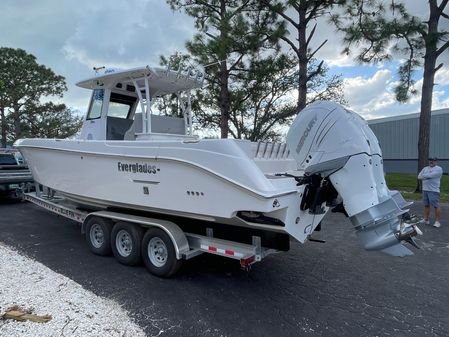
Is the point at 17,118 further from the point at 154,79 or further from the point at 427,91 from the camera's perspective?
the point at 427,91

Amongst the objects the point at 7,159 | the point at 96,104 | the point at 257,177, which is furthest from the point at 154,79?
the point at 7,159

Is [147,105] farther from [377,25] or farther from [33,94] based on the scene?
[33,94]

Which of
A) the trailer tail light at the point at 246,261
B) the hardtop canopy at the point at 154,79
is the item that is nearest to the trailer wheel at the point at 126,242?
the trailer tail light at the point at 246,261

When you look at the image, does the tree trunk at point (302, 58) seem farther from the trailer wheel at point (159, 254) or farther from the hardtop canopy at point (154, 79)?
the trailer wheel at point (159, 254)

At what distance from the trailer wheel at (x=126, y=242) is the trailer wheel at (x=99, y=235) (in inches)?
6.9

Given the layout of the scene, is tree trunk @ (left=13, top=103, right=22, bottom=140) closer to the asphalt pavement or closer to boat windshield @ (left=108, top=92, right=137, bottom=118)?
the asphalt pavement

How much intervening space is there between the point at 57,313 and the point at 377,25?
13017 millimetres

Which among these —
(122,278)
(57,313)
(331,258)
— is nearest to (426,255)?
(331,258)

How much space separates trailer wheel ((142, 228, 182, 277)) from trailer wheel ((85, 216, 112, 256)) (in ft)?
2.85

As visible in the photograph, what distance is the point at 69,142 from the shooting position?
18.9 ft

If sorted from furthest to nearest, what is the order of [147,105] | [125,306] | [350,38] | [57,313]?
1. [350,38]
2. [147,105]
3. [125,306]
4. [57,313]

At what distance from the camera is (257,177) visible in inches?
148

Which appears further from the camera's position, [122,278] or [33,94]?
[33,94]

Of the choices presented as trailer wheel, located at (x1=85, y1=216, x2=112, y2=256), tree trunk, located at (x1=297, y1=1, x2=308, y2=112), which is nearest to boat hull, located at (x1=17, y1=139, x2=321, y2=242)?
trailer wheel, located at (x1=85, y1=216, x2=112, y2=256)
